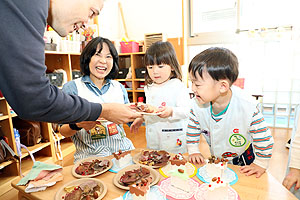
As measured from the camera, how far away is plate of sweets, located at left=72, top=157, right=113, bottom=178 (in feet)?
3.71

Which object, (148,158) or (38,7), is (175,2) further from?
(38,7)

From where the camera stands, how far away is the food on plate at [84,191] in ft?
3.03

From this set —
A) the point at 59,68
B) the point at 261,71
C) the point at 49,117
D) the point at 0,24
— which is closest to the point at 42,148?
the point at 59,68

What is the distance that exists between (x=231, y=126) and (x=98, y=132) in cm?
101

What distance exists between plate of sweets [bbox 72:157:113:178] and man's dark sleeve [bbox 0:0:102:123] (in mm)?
496

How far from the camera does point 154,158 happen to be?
126 centimetres

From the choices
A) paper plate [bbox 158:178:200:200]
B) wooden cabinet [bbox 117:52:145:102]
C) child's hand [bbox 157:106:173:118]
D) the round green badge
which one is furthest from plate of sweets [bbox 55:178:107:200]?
wooden cabinet [bbox 117:52:145:102]

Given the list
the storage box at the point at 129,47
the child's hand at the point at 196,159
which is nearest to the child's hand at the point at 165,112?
the child's hand at the point at 196,159

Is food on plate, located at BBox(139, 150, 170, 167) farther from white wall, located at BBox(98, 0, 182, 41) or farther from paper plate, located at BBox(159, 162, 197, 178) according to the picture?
white wall, located at BBox(98, 0, 182, 41)

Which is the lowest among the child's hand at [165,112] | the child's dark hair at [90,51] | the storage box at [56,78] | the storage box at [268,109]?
the storage box at [268,109]

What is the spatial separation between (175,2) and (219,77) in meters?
3.56

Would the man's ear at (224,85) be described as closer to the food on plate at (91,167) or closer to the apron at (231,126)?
the apron at (231,126)

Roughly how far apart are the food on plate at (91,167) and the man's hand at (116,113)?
0.86ft

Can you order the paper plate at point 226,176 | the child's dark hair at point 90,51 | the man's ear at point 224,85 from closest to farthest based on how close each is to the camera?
the paper plate at point 226,176
the man's ear at point 224,85
the child's dark hair at point 90,51
